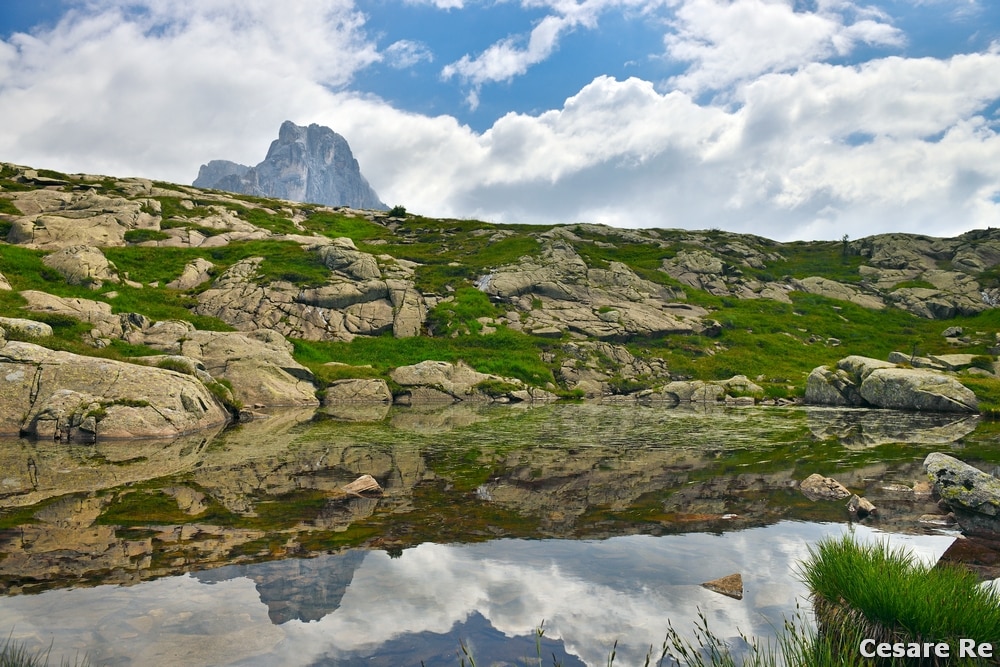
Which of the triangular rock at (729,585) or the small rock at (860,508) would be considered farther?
the small rock at (860,508)

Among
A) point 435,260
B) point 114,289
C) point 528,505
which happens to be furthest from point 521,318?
point 528,505

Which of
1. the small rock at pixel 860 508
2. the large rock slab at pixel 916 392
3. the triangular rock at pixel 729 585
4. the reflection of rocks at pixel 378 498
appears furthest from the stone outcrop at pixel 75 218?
the large rock slab at pixel 916 392

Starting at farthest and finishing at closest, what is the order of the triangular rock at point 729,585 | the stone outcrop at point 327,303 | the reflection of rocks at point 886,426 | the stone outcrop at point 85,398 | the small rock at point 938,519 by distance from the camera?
the stone outcrop at point 327,303, the reflection of rocks at point 886,426, the stone outcrop at point 85,398, the small rock at point 938,519, the triangular rock at point 729,585

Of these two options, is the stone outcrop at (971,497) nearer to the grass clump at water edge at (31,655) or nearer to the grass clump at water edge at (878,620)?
the grass clump at water edge at (878,620)

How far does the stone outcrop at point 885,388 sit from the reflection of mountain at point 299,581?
5252 cm

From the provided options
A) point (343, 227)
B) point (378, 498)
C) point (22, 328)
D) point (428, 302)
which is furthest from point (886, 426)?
point (343, 227)

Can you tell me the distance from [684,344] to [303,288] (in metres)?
55.2

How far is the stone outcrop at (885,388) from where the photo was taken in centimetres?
4416

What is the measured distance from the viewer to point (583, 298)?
3588 inches

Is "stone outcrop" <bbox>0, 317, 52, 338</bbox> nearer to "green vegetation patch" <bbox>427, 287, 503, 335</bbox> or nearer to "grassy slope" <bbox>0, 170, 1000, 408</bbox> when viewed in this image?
"grassy slope" <bbox>0, 170, 1000, 408</bbox>

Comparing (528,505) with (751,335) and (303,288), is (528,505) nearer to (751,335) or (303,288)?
(303,288)

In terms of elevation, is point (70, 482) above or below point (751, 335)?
below

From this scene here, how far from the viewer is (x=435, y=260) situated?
341ft

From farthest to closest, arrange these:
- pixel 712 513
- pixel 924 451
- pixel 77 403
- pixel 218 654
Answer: pixel 77 403 < pixel 924 451 < pixel 712 513 < pixel 218 654
